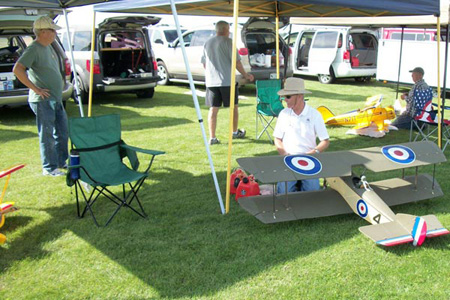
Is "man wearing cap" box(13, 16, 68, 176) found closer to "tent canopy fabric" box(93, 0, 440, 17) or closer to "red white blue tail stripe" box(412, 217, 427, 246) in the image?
"tent canopy fabric" box(93, 0, 440, 17)

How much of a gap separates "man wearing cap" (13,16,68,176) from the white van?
9.07 metres

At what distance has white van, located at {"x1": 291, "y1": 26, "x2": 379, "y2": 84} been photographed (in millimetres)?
12625

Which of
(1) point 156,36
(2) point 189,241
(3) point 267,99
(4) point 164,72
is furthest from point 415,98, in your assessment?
(1) point 156,36

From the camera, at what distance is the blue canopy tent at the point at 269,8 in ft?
13.8

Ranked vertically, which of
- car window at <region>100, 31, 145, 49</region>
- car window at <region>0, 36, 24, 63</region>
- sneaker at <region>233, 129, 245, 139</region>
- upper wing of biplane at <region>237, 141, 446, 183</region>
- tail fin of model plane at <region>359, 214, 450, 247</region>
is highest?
car window at <region>100, 31, 145, 49</region>

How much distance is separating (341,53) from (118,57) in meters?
5.96

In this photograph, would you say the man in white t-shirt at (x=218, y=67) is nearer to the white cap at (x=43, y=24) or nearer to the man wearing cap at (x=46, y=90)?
the man wearing cap at (x=46, y=90)

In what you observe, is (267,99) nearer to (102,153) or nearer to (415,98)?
(415,98)

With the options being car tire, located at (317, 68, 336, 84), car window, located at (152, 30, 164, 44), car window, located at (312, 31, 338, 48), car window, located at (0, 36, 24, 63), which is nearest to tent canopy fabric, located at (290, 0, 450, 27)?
car window, located at (312, 31, 338, 48)

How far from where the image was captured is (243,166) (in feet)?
12.6

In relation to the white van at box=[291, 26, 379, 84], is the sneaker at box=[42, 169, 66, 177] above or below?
below

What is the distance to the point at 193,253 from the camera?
3527 mm

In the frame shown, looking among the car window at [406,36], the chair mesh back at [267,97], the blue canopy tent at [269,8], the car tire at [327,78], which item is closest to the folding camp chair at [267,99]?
the chair mesh back at [267,97]

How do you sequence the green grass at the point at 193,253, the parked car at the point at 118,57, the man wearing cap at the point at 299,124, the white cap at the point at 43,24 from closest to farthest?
1. the green grass at the point at 193,253
2. the man wearing cap at the point at 299,124
3. the white cap at the point at 43,24
4. the parked car at the point at 118,57
